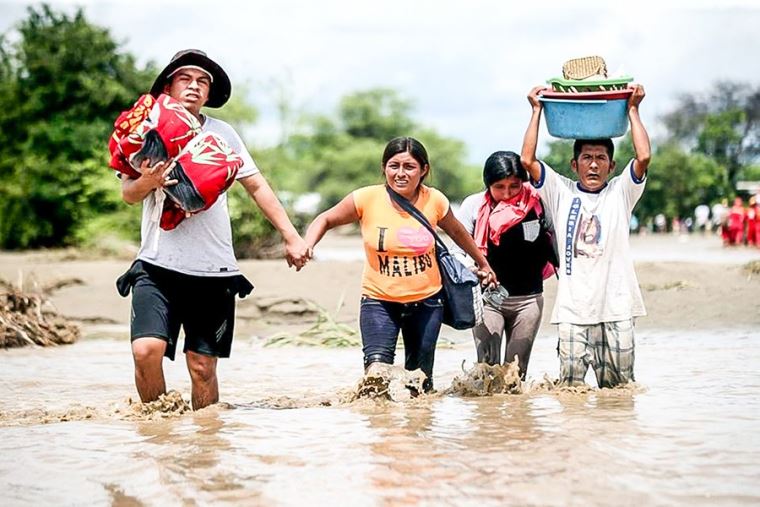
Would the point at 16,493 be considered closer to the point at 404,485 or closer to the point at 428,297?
the point at 404,485

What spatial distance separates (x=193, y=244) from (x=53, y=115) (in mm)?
23550

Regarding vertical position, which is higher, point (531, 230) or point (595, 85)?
point (595, 85)

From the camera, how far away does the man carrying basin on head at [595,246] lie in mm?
A: 6031

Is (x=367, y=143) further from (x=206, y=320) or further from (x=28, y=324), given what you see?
(x=206, y=320)

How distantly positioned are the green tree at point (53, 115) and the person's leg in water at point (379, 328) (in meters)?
21.4

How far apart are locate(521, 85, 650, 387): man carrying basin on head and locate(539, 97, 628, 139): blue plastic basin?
0.06 metres

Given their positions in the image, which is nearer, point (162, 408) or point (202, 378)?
point (162, 408)

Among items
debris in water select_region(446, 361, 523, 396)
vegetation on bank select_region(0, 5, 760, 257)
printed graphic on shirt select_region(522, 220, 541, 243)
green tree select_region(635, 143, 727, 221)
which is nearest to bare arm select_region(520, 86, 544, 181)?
printed graphic on shirt select_region(522, 220, 541, 243)

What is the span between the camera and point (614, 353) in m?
6.14

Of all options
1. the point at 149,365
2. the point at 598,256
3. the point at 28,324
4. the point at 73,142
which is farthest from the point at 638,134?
the point at 73,142

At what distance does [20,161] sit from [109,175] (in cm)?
372

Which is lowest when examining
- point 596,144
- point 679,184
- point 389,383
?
point 389,383

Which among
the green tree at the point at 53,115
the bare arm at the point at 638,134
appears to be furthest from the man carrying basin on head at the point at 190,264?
the green tree at the point at 53,115

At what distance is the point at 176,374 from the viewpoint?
9008 millimetres
